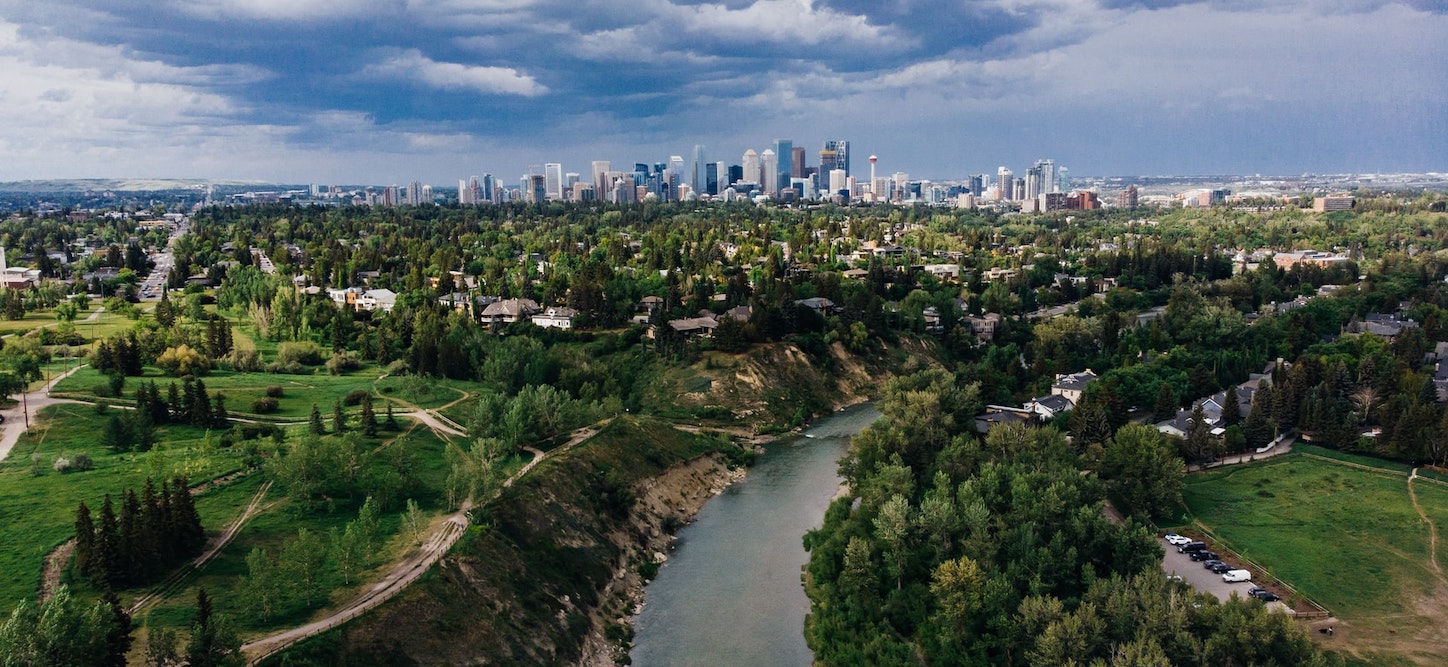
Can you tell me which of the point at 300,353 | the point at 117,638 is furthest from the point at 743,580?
the point at 300,353

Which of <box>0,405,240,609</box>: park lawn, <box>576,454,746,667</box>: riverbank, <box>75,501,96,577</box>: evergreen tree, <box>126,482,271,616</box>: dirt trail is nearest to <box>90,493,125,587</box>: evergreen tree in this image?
<box>75,501,96,577</box>: evergreen tree

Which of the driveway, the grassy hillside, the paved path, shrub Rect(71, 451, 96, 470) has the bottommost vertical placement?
the driveway

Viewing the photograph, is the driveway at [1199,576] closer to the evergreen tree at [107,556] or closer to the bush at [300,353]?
the evergreen tree at [107,556]

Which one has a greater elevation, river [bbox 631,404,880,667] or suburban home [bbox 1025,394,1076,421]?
suburban home [bbox 1025,394,1076,421]

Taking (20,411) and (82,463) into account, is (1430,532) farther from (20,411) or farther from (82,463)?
(20,411)

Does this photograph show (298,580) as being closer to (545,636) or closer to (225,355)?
(545,636)

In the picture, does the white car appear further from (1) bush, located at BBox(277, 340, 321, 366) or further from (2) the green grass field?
(1) bush, located at BBox(277, 340, 321, 366)

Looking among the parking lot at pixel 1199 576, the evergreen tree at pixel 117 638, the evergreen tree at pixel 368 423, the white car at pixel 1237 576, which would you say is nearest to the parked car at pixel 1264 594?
the parking lot at pixel 1199 576
